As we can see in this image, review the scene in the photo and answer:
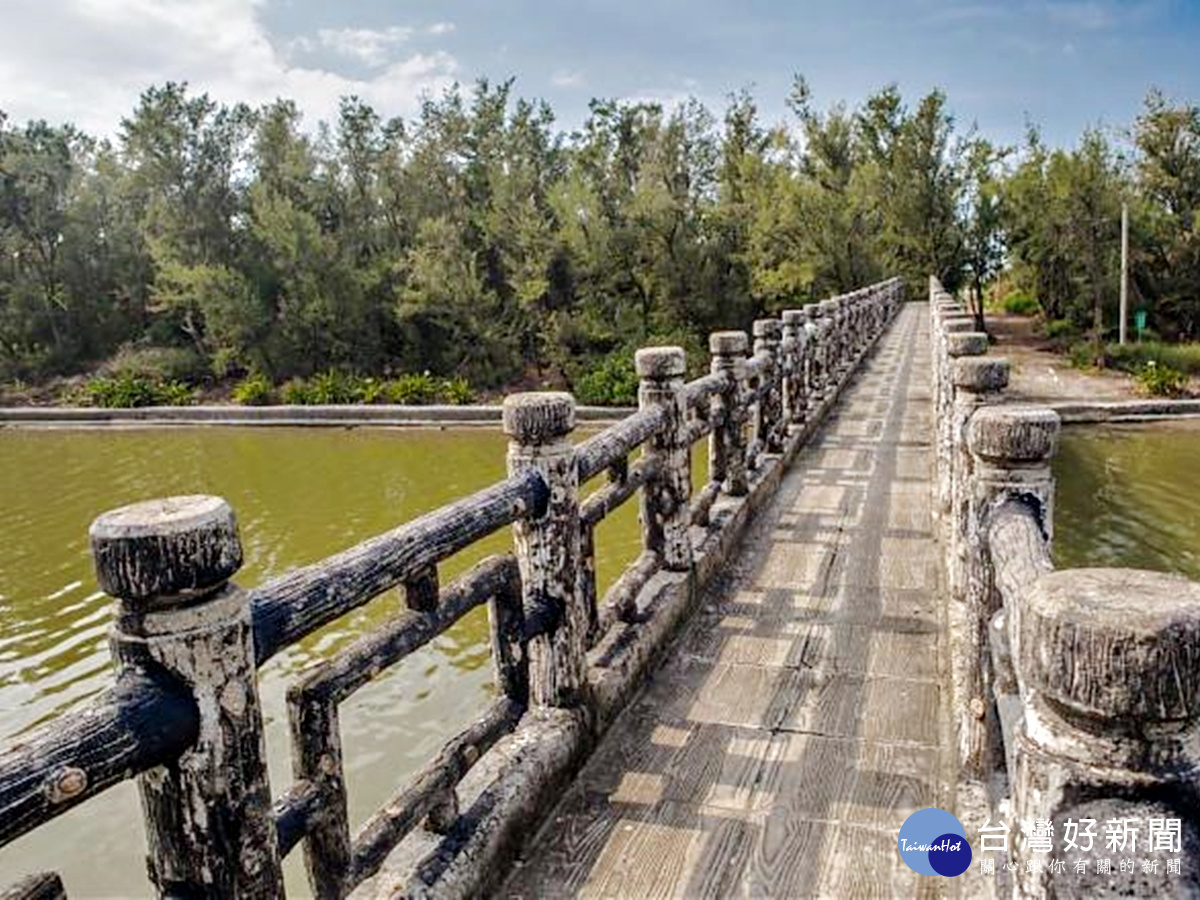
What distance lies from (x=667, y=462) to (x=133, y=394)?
22.7 meters

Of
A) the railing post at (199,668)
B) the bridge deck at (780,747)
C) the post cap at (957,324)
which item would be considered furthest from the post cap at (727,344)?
the railing post at (199,668)

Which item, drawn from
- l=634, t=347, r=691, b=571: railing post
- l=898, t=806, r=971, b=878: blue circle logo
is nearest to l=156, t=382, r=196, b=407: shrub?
l=634, t=347, r=691, b=571: railing post

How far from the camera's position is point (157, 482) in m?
14.7

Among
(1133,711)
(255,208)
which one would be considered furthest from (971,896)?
(255,208)

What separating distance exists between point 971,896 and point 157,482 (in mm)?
14881

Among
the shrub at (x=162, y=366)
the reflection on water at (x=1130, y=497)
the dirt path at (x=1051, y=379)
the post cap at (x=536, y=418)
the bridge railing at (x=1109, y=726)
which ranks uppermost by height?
the post cap at (x=536, y=418)

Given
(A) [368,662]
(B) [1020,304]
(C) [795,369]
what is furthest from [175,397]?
(B) [1020,304]

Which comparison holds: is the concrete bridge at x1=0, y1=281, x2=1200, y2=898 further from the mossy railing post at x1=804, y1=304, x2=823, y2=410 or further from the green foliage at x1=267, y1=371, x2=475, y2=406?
the green foliage at x1=267, y1=371, x2=475, y2=406

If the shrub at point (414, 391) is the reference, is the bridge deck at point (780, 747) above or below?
above

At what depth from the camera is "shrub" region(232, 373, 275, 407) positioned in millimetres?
22953

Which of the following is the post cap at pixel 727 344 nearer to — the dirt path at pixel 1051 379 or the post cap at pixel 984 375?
the post cap at pixel 984 375

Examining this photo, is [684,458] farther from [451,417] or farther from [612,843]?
[451,417]

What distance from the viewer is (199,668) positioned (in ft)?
4.45

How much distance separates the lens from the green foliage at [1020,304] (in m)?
33.2
